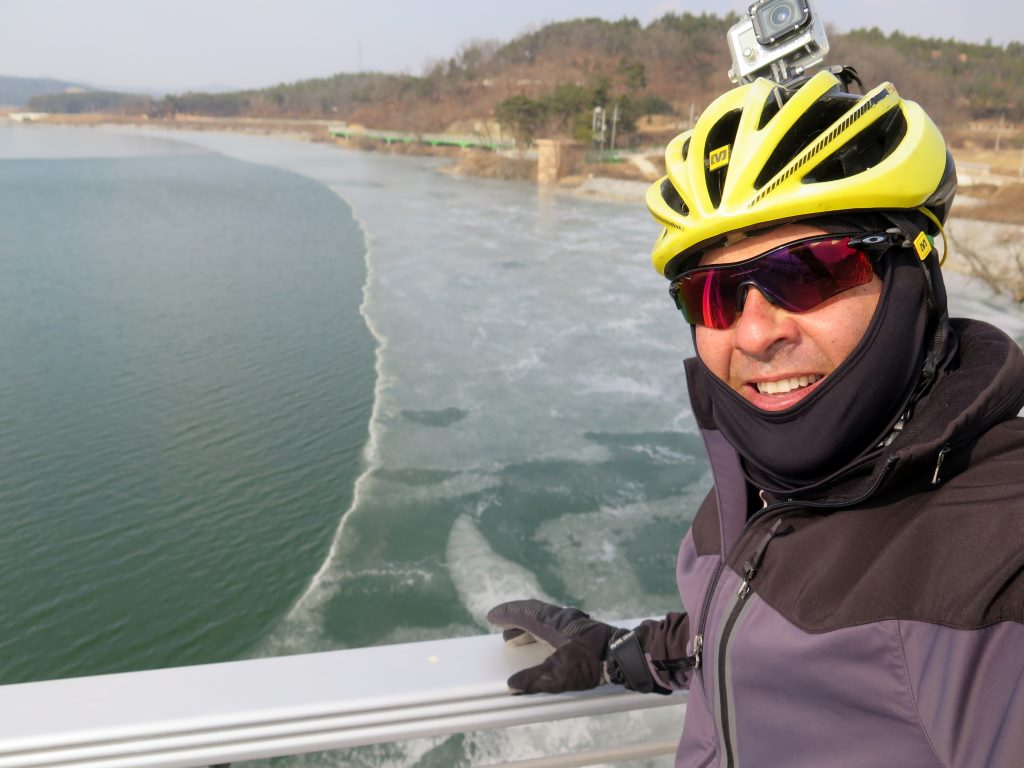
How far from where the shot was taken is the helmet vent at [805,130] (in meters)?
1.24

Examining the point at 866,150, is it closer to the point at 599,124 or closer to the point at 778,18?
the point at 778,18

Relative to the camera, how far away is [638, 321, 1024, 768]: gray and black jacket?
796 mm

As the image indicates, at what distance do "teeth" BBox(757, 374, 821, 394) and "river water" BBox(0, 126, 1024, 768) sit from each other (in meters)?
2.18

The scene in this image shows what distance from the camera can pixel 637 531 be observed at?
210 inches

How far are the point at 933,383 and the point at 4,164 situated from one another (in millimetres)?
39940

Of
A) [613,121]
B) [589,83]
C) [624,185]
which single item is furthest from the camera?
[589,83]

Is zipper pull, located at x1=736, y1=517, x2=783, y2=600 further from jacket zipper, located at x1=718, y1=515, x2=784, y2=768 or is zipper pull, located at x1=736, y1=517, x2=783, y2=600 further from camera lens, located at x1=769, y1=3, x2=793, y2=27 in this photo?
camera lens, located at x1=769, y1=3, x2=793, y2=27

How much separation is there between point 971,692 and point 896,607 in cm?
12

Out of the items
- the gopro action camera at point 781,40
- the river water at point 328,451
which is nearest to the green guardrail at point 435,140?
the river water at point 328,451

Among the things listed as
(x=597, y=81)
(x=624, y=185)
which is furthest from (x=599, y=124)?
(x=624, y=185)

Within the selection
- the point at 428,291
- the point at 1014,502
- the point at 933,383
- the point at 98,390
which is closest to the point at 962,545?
the point at 1014,502

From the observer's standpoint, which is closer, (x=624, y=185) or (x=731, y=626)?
(x=731, y=626)

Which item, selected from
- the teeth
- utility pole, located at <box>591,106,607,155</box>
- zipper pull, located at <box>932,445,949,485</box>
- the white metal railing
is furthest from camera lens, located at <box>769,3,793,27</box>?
utility pole, located at <box>591,106,607,155</box>

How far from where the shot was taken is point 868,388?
109 centimetres
